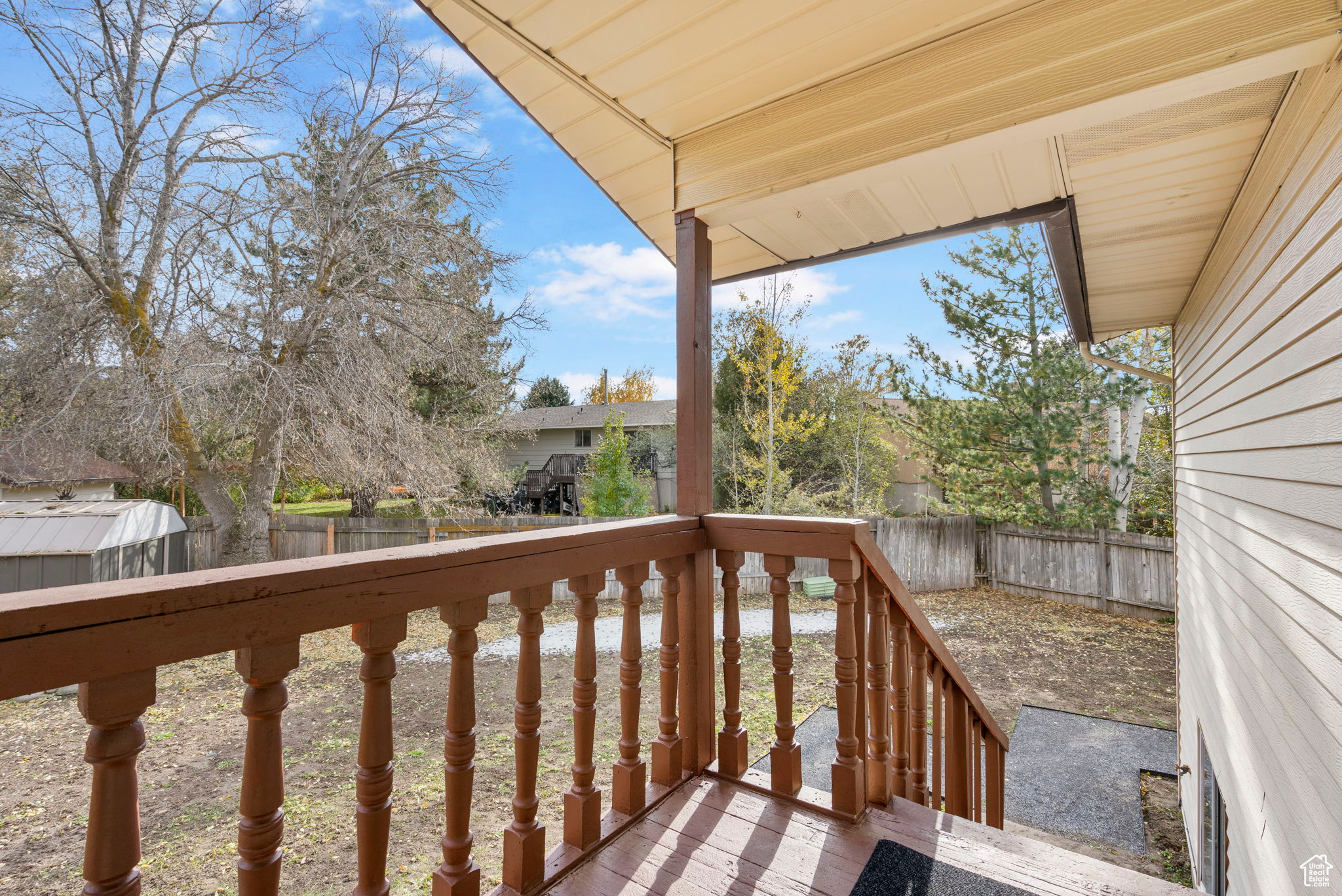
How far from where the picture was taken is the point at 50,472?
567cm

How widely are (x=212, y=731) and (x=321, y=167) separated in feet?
23.0

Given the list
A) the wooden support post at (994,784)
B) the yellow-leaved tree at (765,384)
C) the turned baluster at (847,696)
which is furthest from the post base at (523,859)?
the yellow-leaved tree at (765,384)

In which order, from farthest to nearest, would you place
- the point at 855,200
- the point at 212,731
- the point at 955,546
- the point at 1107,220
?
→ the point at 955,546 → the point at 212,731 → the point at 1107,220 → the point at 855,200

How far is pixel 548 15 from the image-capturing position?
146 centimetres

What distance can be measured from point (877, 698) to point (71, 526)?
603 cm

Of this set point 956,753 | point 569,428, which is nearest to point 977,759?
point 956,753

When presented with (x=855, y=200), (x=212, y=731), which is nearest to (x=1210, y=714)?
(x=855, y=200)

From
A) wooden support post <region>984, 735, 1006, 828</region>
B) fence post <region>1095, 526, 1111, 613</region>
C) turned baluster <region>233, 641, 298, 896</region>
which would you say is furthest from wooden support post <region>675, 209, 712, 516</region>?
fence post <region>1095, 526, 1111, 613</region>

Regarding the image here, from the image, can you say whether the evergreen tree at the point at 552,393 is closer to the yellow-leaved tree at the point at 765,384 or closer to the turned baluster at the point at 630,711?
the yellow-leaved tree at the point at 765,384

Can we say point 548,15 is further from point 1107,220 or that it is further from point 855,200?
point 1107,220

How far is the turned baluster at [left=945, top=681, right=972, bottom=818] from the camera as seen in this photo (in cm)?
220

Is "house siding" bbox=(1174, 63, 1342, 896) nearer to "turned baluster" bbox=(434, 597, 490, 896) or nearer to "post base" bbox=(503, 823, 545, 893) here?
"post base" bbox=(503, 823, 545, 893)

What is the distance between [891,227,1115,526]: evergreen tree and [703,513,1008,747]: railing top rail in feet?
26.0

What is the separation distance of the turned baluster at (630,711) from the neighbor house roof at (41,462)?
22.0 feet
